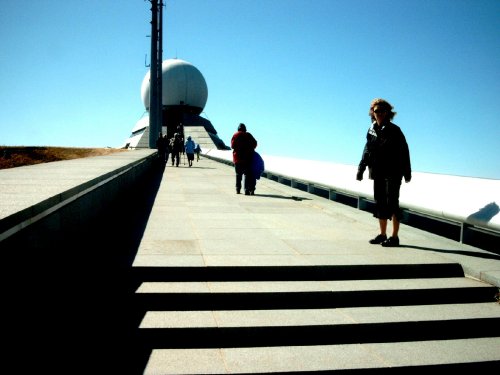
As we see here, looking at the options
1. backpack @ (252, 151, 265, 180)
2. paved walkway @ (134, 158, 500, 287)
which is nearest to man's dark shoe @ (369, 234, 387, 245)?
paved walkway @ (134, 158, 500, 287)

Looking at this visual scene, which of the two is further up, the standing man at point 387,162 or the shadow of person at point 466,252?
the standing man at point 387,162

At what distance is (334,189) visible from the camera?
1083cm

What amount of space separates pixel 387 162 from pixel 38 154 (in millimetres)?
38854

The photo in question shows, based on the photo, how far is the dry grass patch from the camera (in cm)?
3394

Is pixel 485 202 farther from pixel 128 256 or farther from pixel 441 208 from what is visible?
pixel 128 256

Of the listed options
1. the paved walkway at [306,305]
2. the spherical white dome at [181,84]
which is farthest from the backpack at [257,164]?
the spherical white dome at [181,84]

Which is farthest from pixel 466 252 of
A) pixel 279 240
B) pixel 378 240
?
pixel 279 240

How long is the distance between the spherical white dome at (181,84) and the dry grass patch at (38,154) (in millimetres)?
22668

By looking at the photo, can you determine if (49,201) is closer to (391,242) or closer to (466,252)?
(391,242)

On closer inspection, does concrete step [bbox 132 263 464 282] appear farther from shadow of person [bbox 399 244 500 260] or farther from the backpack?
the backpack

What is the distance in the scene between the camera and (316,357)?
3.60 m

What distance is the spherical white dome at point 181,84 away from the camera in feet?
208

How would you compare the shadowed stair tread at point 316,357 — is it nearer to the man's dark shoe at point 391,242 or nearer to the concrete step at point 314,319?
the concrete step at point 314,319

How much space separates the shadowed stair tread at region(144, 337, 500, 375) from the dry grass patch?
32438mm
